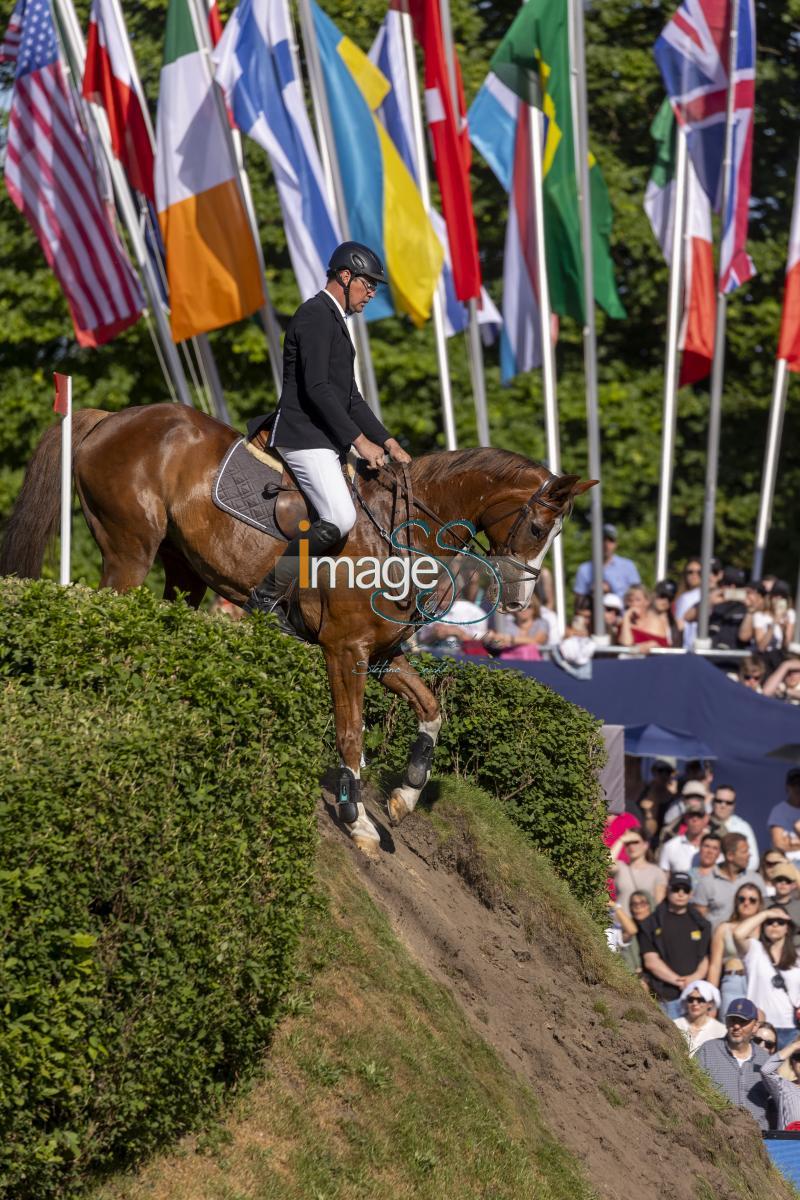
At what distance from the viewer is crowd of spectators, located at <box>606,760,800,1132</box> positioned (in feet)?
36.3

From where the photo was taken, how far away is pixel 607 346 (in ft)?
95.0

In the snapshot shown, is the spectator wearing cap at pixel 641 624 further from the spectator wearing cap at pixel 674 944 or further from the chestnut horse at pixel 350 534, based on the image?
the chestnut horse at pixel 350 534

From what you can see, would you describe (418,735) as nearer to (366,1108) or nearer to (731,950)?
(366,1108)

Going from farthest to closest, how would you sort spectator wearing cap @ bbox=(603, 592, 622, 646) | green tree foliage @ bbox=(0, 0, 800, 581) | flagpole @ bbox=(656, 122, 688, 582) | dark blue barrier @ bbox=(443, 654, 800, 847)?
green tree foliage @ bbox=(0, 0, 800, 581), flagpole @ bbox=(656, 122, 688, 582), spectator wearing cap @ bbox=(603, 592, 622, 646), dark blue barrier @ bbox=(443, 654, 800, 847)

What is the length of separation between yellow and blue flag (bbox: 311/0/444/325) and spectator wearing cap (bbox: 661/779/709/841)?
6.00 meters

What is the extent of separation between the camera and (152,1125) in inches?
234

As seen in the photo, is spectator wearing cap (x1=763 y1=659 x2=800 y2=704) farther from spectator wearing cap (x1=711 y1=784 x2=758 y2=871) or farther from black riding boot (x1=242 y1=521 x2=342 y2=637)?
black riding boot (x1=242 y1=521 x2=342 y2=637)

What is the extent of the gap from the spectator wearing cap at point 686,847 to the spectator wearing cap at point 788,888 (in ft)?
2.13

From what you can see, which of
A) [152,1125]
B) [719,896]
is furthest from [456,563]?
[719,896]

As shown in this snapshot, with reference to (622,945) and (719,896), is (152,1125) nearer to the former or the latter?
(622,945)

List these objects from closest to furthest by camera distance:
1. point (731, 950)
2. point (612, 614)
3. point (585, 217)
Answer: point (731, 950)
point (612, 614)
point (585, 217)

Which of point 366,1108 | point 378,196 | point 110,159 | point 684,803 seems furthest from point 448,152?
point 366,1108

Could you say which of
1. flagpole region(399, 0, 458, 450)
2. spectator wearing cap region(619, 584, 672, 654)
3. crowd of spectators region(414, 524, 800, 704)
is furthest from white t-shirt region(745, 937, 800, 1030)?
flagpole region(399, 0, 458, 450)

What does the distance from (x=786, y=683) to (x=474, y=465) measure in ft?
26.0
